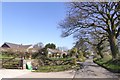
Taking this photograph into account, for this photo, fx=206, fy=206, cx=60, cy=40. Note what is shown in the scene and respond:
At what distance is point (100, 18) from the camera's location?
25562 millimetres

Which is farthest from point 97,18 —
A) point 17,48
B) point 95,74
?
point 17,48

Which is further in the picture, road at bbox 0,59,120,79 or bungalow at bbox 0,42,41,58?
bungalow at bbox 0,42,41,58

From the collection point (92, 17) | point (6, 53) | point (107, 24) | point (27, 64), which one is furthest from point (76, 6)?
point (6, 53)

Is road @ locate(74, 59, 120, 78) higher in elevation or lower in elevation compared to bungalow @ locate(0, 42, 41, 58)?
lower

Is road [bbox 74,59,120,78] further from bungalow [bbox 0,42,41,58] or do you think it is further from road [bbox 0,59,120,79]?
bungalow [bbox 0,42,41,58]

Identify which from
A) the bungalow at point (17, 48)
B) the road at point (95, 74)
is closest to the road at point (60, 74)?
the road at point (95, 74)

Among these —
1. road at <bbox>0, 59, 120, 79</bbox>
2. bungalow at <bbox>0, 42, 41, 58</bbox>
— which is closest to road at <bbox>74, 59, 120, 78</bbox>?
road at <bbox>0, 59, 120, 79</bbox>

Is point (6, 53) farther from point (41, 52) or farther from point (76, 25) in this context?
point (76, 25)

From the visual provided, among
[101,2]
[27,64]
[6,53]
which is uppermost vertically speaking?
[101,2]

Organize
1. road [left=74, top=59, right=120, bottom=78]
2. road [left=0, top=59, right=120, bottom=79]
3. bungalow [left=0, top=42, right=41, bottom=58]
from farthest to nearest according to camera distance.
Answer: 1. bungalow [left=0, top=42, right=41, bottom=58]
2. road [left=0, top=59, right=120, bottom=79]
3. road [left=74, top=59, right=120, bottom=78]

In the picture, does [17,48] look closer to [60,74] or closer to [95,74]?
[60,74]

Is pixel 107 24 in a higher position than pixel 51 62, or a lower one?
higher

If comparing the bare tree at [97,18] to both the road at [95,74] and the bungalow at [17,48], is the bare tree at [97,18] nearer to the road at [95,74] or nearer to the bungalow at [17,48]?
the road at [95,74]

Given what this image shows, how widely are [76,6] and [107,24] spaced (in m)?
4.52
